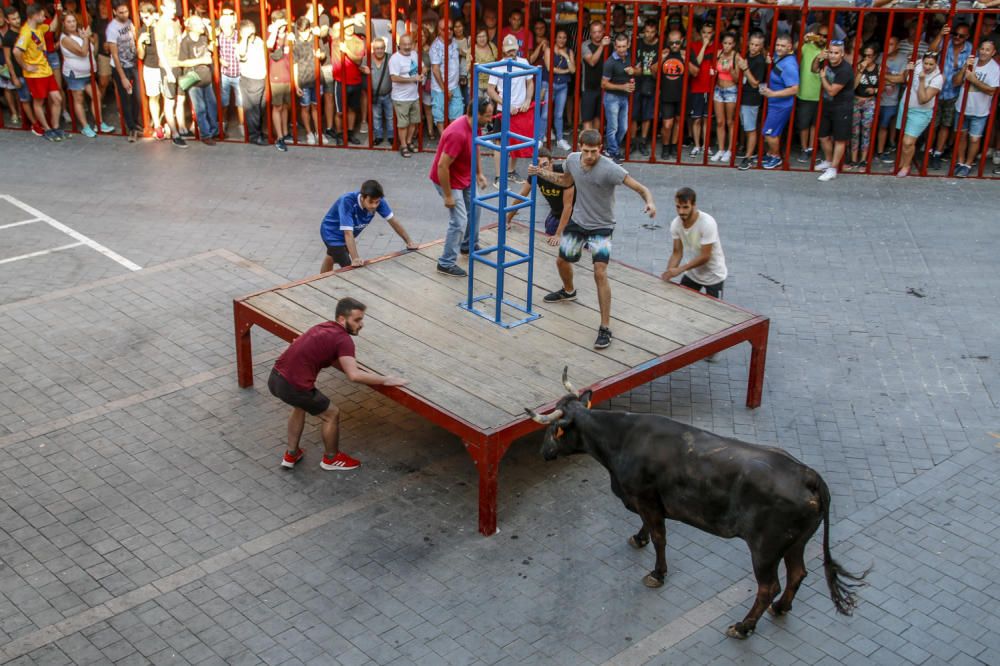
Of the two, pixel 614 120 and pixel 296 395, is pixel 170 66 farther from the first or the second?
pixel 296 395

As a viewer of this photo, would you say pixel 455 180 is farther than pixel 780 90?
No

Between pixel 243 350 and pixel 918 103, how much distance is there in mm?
10543

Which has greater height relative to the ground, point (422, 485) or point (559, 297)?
point (559, 297)

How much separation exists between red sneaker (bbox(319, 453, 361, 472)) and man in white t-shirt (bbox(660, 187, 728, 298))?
3.60 m

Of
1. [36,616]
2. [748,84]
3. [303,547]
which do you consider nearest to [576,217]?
[303,547]

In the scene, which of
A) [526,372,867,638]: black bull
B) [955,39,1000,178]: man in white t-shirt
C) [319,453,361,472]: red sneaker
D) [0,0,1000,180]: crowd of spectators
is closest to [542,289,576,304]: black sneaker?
[319,453,361,472]: red sneaker

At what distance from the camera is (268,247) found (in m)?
13.7

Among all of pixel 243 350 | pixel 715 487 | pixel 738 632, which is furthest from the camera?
pixel 243 350

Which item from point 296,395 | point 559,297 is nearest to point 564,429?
point 296,395

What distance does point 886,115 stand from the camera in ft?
54.7

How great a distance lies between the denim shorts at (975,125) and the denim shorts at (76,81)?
12864 millimetres

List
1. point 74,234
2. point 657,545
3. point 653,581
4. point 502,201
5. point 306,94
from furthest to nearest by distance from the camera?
point 306,94
point 74,234
point 502,201
point 653,581
point 657,545

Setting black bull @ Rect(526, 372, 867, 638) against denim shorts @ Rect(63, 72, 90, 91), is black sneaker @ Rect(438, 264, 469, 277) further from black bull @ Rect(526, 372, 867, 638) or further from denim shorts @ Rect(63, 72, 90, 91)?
denim shorts @ Rect(63, 72, 90, 91)

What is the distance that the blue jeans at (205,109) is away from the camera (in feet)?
56.4
